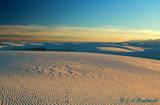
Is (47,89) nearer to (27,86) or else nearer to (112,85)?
(27,86)

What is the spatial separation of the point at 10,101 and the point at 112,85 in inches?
191

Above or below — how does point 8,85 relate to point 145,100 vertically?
above

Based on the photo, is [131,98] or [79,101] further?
[131,98]

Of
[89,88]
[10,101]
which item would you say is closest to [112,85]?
[89,88]

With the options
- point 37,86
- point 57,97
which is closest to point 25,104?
point 57,97

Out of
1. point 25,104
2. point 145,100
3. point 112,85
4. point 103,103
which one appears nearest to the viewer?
point 25,104

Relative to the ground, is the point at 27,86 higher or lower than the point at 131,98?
higher

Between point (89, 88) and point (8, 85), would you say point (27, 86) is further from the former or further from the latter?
point (89, 88)

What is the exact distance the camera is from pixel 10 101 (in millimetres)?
4453

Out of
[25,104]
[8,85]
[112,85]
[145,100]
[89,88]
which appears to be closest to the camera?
[25,104]

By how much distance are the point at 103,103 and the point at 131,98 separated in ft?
4.53

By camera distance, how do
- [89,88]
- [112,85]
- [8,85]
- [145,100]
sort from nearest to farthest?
[145,100]
[8,85]
[89,88]
[112,85]

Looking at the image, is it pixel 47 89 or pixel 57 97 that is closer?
pixel 57 97

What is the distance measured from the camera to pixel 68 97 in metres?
5.10
